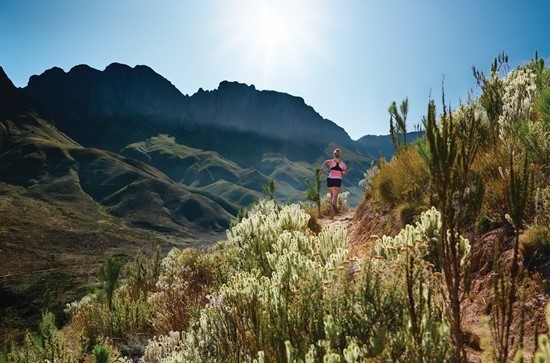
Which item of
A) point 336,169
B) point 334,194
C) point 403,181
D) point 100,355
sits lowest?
point 100,355

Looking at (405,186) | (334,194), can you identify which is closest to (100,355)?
(405,186)

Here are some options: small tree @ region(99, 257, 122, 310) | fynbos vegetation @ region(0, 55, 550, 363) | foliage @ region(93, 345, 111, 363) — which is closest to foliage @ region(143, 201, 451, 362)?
fynbos vegetation @ region(0, 55, 550, 363)

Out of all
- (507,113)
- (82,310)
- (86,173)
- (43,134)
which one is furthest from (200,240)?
(507,113)

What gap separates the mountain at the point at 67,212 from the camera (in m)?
70.0

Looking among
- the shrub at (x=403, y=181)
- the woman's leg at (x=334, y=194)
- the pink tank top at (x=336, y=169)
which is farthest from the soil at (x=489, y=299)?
the woman's leg at (x=334, y=194)

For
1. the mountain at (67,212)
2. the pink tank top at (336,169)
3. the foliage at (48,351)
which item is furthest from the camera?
the mountain at (67,212)

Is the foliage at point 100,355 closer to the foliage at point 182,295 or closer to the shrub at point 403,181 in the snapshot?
the foliage at point 182,295

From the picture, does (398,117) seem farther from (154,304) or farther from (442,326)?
(442,326)

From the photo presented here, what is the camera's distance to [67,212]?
4988 inches

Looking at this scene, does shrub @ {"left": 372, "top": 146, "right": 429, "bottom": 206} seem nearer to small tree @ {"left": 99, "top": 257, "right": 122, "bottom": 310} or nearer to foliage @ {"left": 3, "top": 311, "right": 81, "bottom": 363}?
foliage @ {"left": 3, "top": 311, "right": 81, "bottom": 363}

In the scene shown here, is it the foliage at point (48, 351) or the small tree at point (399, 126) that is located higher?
the small tree at point (399, 126)

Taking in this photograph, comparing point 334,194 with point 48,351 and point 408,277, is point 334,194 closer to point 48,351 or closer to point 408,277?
point 48,351

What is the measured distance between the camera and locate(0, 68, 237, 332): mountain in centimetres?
7000

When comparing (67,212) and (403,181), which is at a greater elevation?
(403,181)
